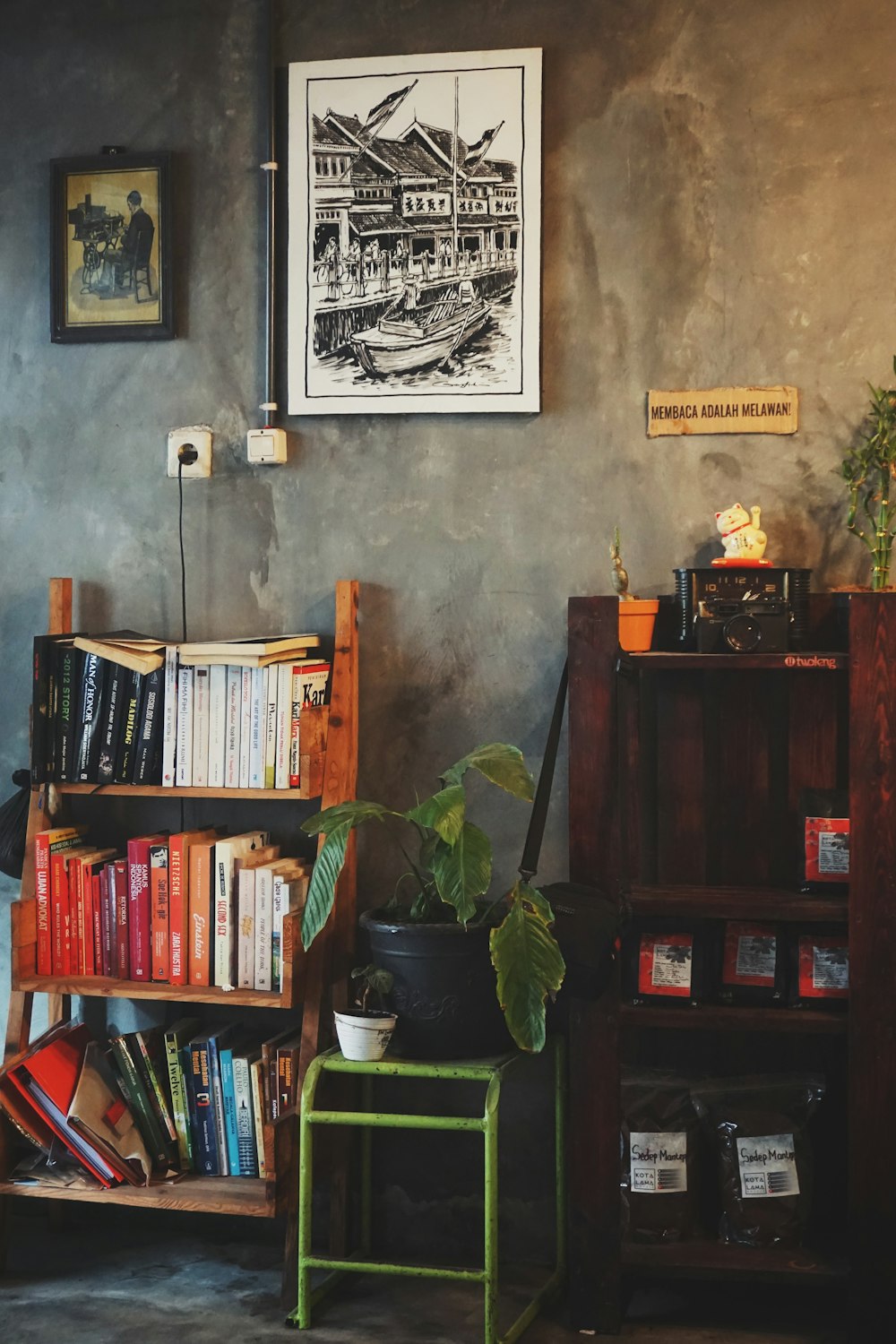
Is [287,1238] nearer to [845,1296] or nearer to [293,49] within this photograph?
[845,1296]

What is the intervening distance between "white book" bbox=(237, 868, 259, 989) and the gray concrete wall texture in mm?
336

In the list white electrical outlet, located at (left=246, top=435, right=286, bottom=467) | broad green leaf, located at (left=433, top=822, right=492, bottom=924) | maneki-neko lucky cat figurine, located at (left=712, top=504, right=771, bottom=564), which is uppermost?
white electrical outlet, located at (left=246, top=435, right=286, bottom=467)

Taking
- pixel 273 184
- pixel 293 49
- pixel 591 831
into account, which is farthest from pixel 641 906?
pixel 293 49

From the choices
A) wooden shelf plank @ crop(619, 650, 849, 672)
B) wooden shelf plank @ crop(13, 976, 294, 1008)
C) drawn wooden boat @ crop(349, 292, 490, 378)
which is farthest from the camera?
drawn wooden boat @ crop(349, 292, 490, 378)

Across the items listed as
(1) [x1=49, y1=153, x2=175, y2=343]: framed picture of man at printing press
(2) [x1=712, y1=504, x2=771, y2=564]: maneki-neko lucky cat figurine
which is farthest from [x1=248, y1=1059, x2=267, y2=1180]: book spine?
(1) [x1=49, y1=153, x2=175, y2=343]: framed picture of man at printing press

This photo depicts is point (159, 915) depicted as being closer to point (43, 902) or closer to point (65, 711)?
point (43, 902)

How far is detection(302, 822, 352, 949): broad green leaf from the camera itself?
8.12 feet

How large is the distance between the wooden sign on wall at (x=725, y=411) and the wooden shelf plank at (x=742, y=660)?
57cm

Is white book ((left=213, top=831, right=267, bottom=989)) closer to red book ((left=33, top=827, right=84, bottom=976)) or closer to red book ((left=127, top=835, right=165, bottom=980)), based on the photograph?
red book ((left=127, top=835, right=165, bottom=980))

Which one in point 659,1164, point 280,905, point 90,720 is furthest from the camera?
point 90,720

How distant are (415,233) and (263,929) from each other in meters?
1.63

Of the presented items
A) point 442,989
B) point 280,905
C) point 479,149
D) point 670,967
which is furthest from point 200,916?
point 479,149

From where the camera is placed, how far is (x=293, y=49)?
9.73ft

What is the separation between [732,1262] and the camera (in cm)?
249
